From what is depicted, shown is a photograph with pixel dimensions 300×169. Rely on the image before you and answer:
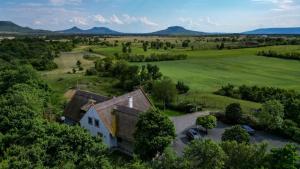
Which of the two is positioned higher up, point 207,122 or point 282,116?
point 282,116

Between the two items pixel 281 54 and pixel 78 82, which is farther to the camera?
pixel 281 54

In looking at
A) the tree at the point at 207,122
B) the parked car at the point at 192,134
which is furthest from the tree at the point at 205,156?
the tree at the point at 207,122

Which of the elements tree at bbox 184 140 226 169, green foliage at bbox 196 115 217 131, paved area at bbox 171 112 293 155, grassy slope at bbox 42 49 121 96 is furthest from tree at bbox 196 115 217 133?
grassy slope at bbox 42 49 121 96

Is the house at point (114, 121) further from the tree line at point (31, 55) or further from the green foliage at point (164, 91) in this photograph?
the tree line at point (31, 55)

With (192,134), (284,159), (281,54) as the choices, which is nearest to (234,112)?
(192,134)

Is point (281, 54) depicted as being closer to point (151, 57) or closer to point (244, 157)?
point (151, 57)

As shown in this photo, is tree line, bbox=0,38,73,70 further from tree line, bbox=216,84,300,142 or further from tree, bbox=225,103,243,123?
tree line, bbox=216,84,300,142
